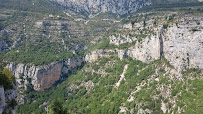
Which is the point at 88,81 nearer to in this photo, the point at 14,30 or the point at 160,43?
the point at 160,43

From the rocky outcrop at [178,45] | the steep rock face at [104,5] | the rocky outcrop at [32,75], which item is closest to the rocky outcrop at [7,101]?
the rocky outcrop at [32,75]

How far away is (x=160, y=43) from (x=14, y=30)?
7365 cm

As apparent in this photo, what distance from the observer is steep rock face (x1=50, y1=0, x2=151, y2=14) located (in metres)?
141

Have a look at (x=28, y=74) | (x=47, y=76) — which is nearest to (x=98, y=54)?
(x=47, y=76)

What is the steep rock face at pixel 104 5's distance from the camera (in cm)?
14104

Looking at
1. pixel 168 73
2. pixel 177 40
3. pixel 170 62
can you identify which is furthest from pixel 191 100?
pixel 177 40

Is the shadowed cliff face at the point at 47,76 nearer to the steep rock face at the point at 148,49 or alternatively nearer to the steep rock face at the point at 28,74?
the steep rock face at the point at 28,74

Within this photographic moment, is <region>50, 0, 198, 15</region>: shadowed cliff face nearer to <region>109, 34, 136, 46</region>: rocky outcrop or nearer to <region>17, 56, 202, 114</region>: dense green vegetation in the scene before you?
<region>109, 34, 136, 46</region>: rocky outcrop

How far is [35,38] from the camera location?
262 feet

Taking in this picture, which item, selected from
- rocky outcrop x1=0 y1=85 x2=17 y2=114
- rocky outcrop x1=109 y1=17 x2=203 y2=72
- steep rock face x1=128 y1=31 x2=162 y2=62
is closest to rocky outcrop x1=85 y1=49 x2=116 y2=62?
steep rock face x1=128 y1=31 x2=162 y2=62

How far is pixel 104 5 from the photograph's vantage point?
504 feet

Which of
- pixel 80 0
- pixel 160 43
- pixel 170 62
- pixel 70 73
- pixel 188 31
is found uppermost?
pixel 80 0

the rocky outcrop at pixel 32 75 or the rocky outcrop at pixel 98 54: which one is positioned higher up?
the rocky outcrop at pixel 98 54

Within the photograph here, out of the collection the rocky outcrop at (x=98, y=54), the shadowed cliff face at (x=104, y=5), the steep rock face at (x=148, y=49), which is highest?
the shadowed cliff face at (x=104, y=5)
